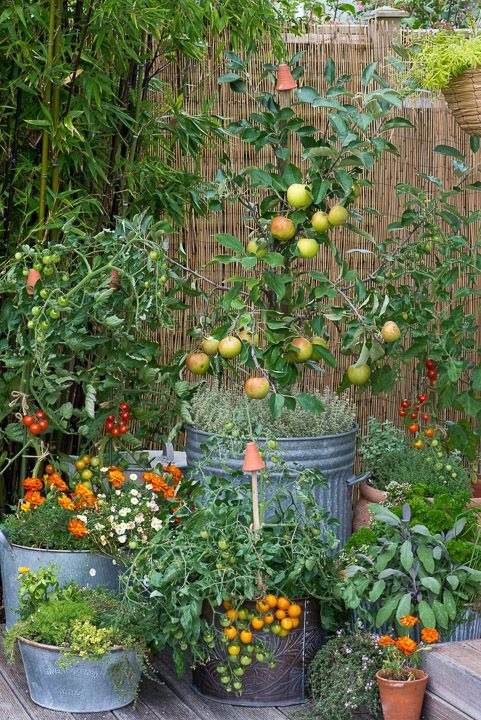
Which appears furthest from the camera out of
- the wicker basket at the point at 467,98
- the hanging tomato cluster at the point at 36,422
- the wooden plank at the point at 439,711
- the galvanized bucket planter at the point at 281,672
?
the hanging tomato cluster at the point at 36,422

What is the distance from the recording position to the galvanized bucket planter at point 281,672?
282cm

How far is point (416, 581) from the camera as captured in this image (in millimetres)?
2764

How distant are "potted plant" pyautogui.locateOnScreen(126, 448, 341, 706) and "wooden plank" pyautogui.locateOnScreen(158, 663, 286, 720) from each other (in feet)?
0.07

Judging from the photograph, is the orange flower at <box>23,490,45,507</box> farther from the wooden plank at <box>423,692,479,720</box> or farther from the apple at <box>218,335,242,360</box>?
the wooden plank at <box>423,692,479,720</box>

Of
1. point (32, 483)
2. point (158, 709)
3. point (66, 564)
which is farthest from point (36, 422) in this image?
point (158, 709)

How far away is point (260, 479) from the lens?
300cm

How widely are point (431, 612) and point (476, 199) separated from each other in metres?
2.43

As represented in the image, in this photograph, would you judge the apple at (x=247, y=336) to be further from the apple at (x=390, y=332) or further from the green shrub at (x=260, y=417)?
the apple at (x=390, y=332)

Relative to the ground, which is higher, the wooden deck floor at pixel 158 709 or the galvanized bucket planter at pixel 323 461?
the galvanized bucket planter at pixel 323 461

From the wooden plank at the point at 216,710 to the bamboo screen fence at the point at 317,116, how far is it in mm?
1568

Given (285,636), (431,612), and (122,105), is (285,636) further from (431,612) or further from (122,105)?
(122,105)

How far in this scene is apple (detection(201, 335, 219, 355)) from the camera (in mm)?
3217

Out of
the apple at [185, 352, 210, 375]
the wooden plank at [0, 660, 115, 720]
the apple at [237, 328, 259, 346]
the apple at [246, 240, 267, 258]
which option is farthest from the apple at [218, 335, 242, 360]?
the wooden plank at [0, 660, 115, 720]

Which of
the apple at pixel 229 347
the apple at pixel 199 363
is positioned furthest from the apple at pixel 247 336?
the apple at pixel 199 363
